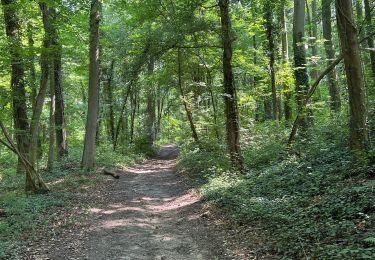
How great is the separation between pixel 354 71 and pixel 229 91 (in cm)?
507

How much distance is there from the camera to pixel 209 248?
22.1 ft

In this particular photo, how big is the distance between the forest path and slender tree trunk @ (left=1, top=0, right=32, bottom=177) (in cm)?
344

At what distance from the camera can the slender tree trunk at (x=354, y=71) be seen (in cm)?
733

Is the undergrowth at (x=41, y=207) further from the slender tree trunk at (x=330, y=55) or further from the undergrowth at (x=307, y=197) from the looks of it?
the slender tree trunk at (x=330, y=55)

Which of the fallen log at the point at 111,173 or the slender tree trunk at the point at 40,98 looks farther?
the fallen log at the point at 111,173

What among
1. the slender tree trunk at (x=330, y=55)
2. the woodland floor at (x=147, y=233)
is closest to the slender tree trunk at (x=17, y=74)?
the woodland floor at (x=147, y=233)

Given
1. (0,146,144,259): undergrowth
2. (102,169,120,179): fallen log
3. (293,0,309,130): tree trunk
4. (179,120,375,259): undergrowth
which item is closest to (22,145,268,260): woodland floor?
(0,146,144,259): undergrowth

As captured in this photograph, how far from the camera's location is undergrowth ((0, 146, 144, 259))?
7246mm

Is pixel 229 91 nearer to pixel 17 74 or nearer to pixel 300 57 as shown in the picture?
pixel 300 57

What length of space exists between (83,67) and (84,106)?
6.41 meters

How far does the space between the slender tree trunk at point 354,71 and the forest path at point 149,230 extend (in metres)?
3.77

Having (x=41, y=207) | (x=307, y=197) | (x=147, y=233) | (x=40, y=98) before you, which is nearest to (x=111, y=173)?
(x=40, y=98)

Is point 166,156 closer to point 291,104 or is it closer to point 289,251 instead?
point 291,104

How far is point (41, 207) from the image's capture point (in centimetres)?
938
